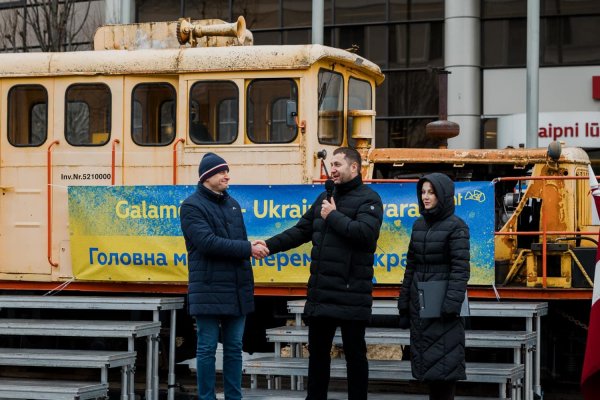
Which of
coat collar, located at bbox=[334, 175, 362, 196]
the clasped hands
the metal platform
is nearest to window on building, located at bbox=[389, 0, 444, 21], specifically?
the metal platform

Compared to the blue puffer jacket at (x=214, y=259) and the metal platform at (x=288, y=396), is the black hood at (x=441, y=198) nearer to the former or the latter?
the blue puffer jacket at (x=214, y=259)

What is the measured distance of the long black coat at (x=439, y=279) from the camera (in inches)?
339

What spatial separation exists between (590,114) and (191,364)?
13.0 m

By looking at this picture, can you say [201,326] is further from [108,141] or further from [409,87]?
[409,87]

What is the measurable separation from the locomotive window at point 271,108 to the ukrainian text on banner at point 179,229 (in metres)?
0.61

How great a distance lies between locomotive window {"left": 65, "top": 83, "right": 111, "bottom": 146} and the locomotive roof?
0.20 meters

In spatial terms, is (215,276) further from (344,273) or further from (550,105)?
(550,105)

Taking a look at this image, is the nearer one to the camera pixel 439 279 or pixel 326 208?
pixel 439 279

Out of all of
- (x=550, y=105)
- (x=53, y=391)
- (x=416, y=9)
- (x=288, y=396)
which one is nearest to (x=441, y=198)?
(x=288, y=396)

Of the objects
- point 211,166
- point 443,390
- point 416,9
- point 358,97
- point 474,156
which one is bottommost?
point 443,390

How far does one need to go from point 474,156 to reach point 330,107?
64.5 inches

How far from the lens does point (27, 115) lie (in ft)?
40.0

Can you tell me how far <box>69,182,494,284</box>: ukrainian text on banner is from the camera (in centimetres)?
1089

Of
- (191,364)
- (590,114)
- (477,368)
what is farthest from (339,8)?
(477,368)
